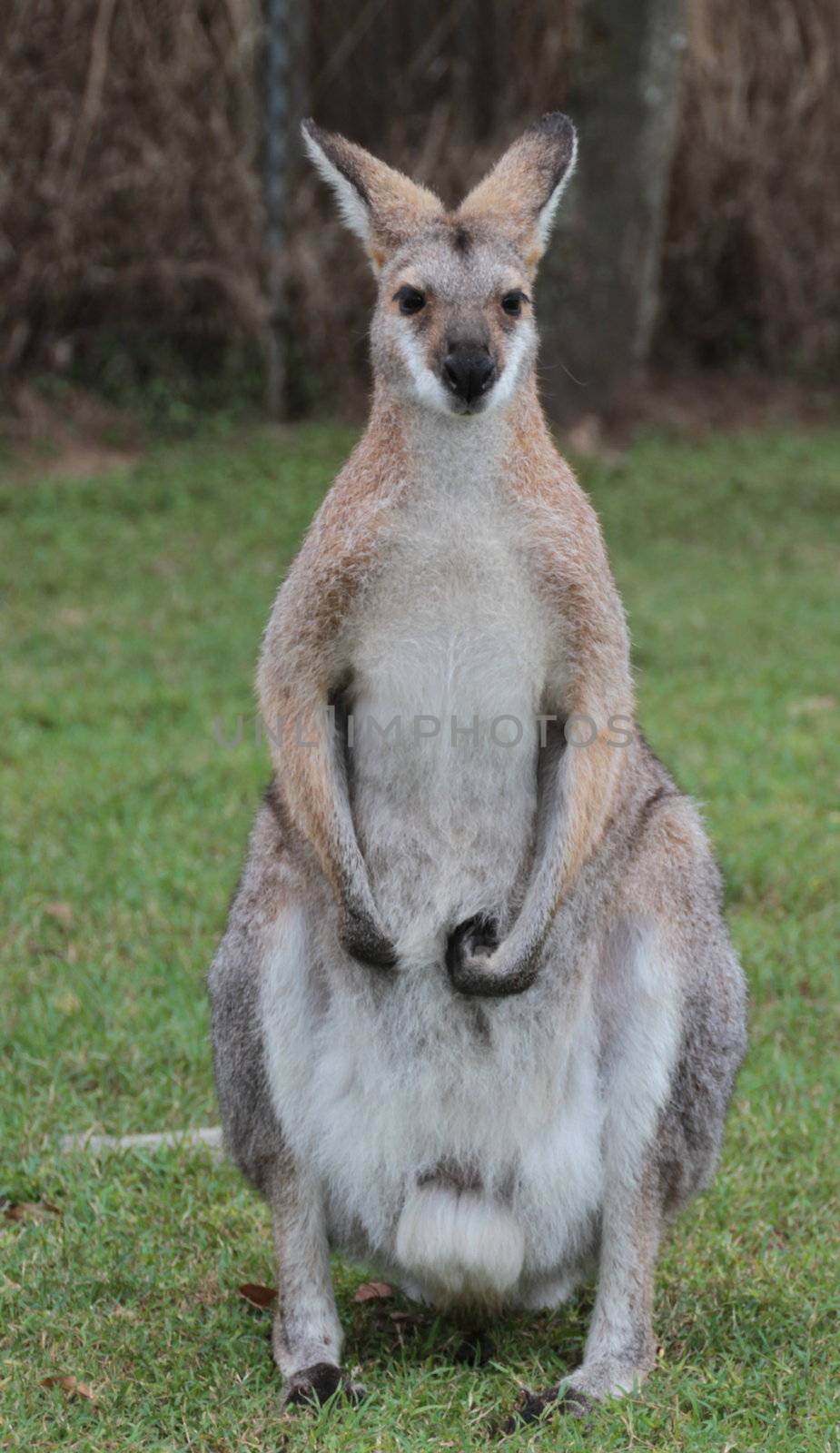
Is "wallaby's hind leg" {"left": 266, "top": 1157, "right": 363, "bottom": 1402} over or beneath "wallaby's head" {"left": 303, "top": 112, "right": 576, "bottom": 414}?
beneath

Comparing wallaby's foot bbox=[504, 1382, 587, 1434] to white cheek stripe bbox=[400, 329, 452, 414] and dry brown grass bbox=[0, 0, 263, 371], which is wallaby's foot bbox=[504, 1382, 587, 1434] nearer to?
white cheek stripe bbox=[400, 329, 452, 414]

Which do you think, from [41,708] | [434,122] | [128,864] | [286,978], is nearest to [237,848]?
[128,864]

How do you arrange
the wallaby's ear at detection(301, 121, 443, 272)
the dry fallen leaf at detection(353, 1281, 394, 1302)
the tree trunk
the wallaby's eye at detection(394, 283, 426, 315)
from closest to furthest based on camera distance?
the wallaby's eye at detection(394, 283, 426, 315)
the wallaby's ear at detection(301, 121, 443, 272)
the dry fallen leaf at detection(353, 1281, 394, 1302)
the tree trunk

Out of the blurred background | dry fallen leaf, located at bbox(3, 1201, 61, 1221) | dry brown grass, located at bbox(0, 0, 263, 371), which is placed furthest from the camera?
the blurred background

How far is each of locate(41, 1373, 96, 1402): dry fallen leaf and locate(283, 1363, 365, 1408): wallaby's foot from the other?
308 millimetres

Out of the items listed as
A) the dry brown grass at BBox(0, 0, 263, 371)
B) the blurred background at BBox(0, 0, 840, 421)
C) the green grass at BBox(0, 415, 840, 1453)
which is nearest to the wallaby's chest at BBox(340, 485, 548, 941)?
the green grass at BBox(0, 415, 840, 1453)

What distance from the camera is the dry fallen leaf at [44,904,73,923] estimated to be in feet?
17.0

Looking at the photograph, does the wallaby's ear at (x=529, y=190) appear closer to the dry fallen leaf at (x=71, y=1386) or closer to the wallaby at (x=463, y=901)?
the wallaby at (x=463, y=901)

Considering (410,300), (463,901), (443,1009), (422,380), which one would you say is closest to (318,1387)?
(443,1009)

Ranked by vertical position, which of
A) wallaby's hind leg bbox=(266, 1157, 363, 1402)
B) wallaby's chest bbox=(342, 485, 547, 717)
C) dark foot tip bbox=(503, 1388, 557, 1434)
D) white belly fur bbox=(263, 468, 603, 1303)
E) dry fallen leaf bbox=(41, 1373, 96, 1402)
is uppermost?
wallaby's chest bbox=(342, 485, 547, 717)

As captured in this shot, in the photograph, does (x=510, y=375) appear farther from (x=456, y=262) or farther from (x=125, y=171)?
(x=125, y=171)

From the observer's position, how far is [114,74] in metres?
9.64

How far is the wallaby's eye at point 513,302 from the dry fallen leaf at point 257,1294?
1.75m

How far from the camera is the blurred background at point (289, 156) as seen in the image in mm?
9656
